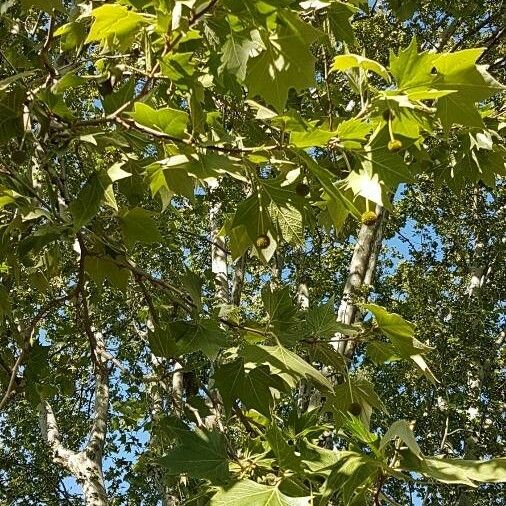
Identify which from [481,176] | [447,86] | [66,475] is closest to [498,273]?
[66,475]

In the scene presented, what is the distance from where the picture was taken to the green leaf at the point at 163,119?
1668 mm

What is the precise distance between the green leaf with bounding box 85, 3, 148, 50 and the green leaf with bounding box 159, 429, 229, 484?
0.97 m

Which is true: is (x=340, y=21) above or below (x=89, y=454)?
above

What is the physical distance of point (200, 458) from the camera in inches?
73.1

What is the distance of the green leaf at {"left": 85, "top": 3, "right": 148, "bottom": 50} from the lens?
1.57 meters

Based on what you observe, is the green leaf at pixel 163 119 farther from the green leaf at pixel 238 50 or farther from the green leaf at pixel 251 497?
the green leaf at pixel 251 497

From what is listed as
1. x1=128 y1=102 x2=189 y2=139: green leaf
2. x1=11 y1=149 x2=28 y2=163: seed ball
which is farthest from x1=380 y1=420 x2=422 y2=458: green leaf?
x1=11 y1=149 x2=28 y2=163: seed ball

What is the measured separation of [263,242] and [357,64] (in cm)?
54

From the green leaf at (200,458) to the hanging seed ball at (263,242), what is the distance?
49cm

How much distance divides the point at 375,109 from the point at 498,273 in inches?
437

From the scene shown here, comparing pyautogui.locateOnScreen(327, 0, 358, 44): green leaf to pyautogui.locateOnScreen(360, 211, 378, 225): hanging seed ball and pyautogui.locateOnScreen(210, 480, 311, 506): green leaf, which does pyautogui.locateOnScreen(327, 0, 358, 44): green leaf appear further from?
pyautogui.locateOnScreen(210, 480, 311, 506): green leaf

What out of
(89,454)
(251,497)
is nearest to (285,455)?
→ (251,497)

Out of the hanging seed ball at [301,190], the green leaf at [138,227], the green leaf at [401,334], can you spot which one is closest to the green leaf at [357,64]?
the hanging seed ball at [301,190]

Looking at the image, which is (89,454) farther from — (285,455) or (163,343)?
(285,455)
